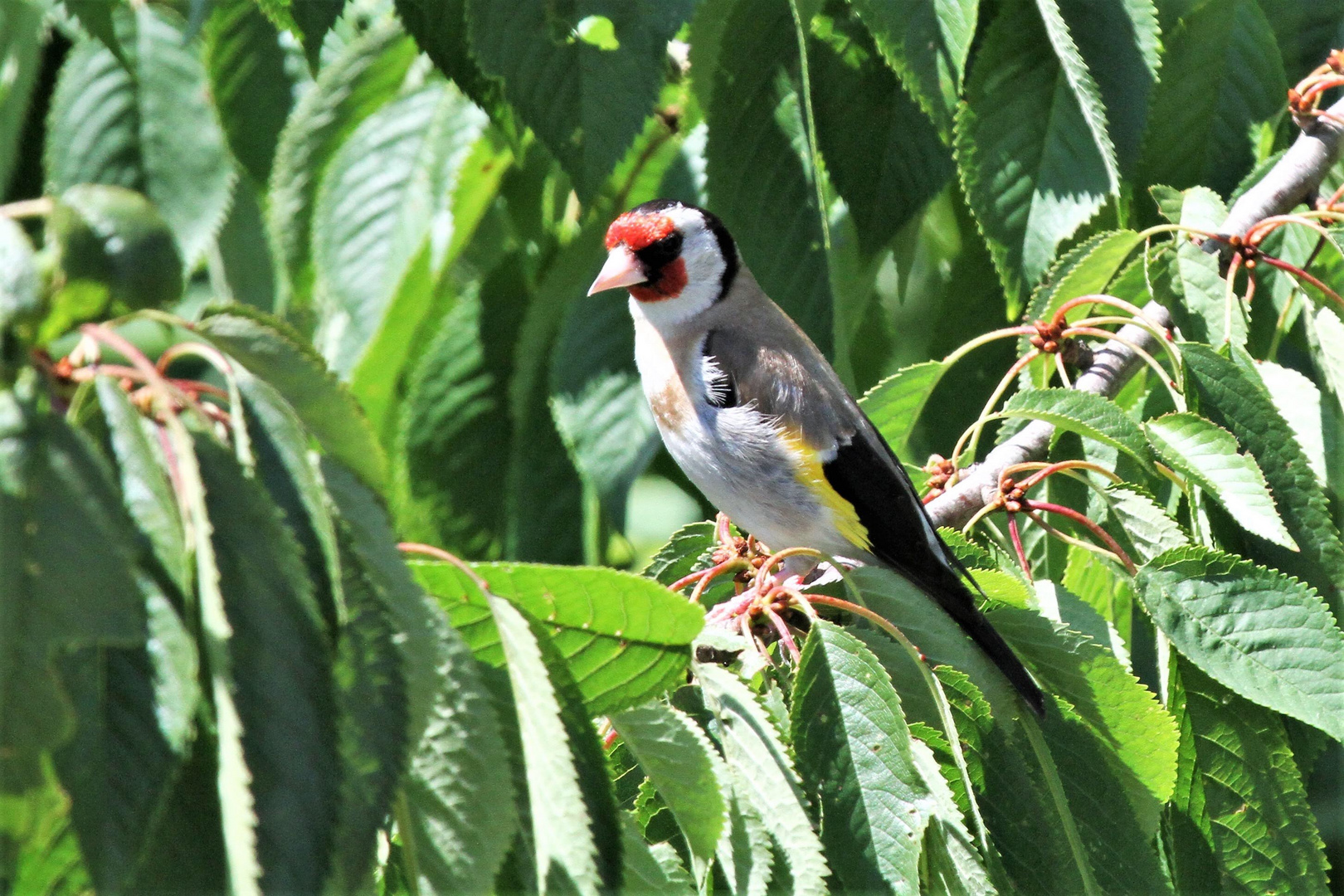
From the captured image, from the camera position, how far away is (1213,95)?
2211mm

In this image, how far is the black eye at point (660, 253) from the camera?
2.69 meters

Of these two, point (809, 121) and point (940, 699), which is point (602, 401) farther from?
point (940, 699)

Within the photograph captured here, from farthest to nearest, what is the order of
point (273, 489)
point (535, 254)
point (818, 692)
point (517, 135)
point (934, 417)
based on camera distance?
1. point (535, 254)
2. point (934, 417)
3. point (517, 135)
4. point (818, 692)
5. point (273, 489)

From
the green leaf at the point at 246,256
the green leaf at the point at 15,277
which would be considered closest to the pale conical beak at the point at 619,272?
the green leaf at the point at 246,256

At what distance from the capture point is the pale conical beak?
247 centimetres

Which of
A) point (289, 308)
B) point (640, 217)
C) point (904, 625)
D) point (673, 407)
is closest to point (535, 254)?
point (640, 217)

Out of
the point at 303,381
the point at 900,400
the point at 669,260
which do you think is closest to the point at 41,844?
the point at 303,381

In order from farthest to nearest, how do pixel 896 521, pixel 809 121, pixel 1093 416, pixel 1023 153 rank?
1. pixel 896 521
2. pixel 1023 153
3. pixel 809 121
4. pixel 1093 416

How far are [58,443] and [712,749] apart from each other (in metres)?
0.62

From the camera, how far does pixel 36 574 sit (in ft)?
2.12

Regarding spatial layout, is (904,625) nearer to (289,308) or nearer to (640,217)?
(640,217)

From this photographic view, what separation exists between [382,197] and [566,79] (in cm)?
92

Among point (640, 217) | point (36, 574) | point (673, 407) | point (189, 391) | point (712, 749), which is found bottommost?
point (712, 749)

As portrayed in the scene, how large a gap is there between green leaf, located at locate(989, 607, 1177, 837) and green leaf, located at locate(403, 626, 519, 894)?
31.0 inches
